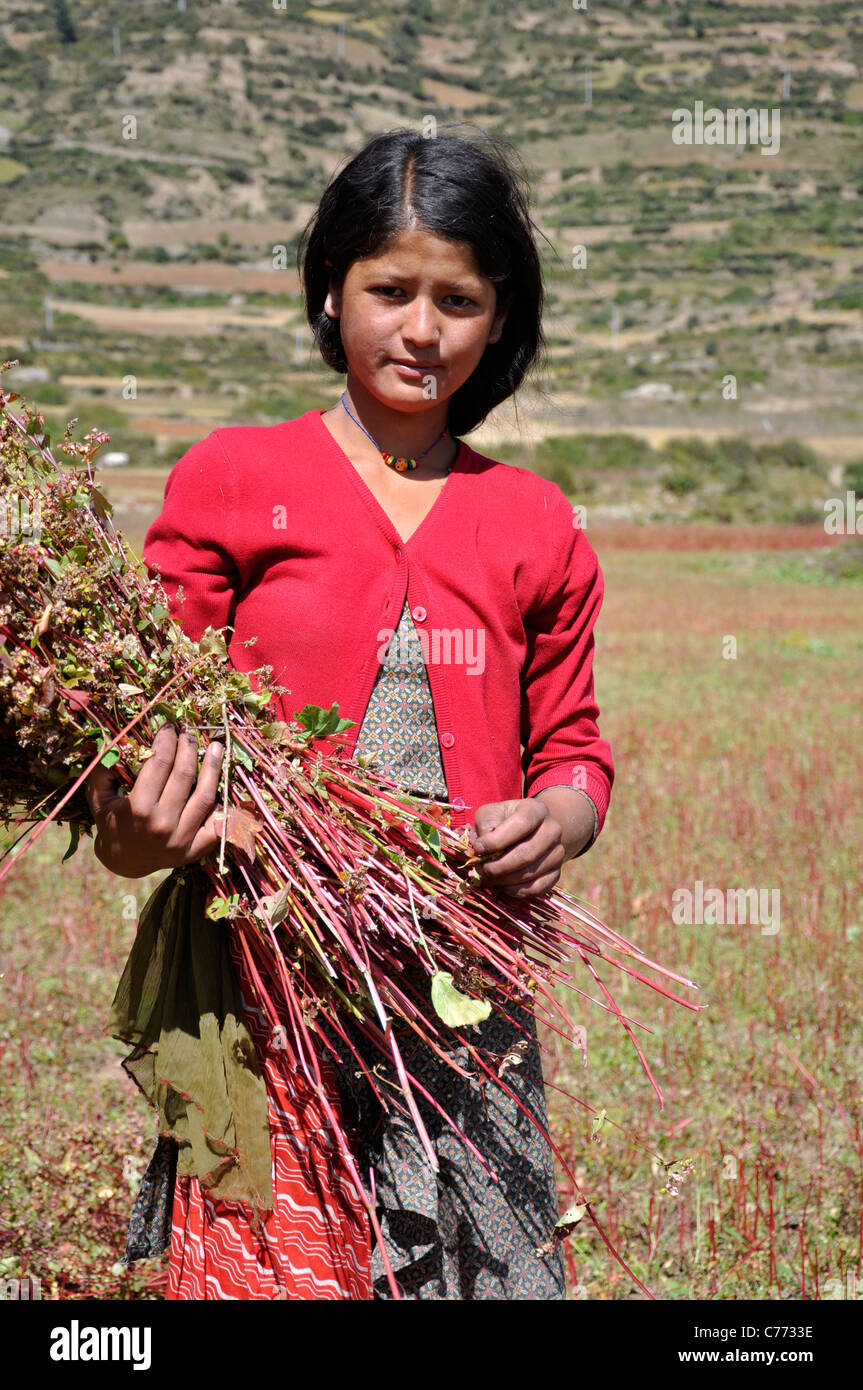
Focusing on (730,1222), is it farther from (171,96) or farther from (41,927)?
(171,96)

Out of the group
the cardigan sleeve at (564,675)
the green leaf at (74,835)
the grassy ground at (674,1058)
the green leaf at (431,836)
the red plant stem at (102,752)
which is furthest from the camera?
the grassy ground at (674,1058)

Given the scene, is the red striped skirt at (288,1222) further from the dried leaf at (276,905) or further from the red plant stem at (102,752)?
the red plant stem at (102,752)

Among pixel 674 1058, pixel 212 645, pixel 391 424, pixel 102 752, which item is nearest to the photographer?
pixel 102 752

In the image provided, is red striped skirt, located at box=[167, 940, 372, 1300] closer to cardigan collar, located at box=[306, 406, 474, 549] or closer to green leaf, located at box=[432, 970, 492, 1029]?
green leaf, located at box=[432, 970, 492, 1029]

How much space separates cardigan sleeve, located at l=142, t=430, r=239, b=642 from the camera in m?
1.52

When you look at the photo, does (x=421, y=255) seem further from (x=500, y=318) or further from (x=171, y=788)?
(x=171, y=788)

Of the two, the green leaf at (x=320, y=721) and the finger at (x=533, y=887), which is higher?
the green leaf at (x=320, y=721)

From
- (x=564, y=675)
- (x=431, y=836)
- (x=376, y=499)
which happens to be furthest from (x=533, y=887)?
(x=376, y=499)

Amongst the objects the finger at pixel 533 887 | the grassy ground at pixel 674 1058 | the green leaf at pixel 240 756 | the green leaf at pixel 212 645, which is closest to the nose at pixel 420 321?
the green leaf at pixel 212 645

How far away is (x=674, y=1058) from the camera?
11.7 ft

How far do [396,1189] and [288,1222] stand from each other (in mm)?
130

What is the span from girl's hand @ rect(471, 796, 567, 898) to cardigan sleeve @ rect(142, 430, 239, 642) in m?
0.42

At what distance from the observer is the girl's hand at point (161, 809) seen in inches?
51.4

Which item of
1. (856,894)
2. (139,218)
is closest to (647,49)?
(139,218)
